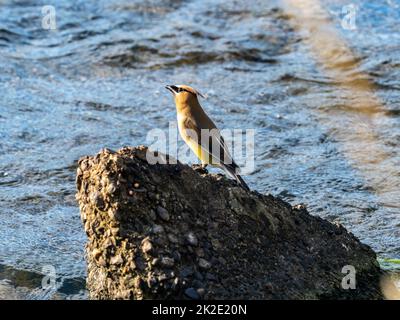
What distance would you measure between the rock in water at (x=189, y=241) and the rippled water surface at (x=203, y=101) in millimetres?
1116

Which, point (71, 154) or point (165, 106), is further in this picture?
point (165, 106)

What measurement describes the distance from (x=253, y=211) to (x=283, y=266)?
425 millimetres

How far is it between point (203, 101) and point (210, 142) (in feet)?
15.2


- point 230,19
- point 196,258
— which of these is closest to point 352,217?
point 196,258

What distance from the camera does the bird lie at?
708cm

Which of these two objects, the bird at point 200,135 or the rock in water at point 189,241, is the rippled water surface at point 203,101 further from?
the bird at point 200,135

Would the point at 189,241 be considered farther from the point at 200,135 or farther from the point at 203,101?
the point at 203,101

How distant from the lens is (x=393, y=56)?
508 inches

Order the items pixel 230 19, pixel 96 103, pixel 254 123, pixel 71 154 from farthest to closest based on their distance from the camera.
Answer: pixel 230 19 < pixel 96 103 < pixel 254 123 < pixel 71 154

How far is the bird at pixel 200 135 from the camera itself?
7078mm

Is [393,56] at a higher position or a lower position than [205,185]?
higher

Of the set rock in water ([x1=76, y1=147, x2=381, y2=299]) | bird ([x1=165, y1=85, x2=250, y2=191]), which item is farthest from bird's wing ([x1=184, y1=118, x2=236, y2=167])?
rock in water ([x1=76, y1=147, x2=381, y2=299])

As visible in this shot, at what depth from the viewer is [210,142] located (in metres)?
7.25
